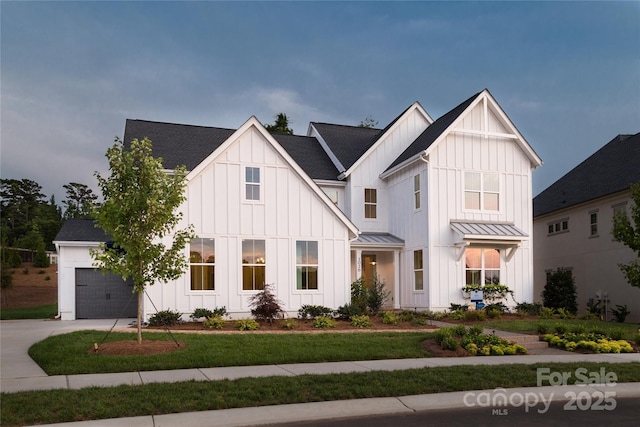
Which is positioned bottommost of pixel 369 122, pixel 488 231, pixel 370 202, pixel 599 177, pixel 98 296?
pixel 98 296

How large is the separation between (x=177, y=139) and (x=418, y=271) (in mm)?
11807

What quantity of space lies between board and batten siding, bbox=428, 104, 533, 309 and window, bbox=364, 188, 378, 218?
3.69 m

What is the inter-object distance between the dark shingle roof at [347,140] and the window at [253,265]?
729 centimetres

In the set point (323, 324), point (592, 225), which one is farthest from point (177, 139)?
point (592, 225)

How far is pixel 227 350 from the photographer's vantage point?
43.3 feet

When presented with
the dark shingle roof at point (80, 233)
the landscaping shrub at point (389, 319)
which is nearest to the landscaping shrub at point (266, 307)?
the landscaping shrub at point (389, 319)

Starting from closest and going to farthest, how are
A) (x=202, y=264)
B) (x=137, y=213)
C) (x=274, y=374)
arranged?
(x=274, y=374) < (x=137, y=213) < (x=202, y=264)

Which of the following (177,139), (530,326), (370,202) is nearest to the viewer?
(530,326)

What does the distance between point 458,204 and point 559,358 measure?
Result: 1124 centimetres

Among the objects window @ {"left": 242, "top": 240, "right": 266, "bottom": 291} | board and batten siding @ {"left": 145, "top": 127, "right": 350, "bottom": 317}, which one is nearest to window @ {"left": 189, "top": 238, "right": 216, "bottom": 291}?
board and batten siding @ {"left": 145, "top": 127, "right": 350, "bottom": 317}

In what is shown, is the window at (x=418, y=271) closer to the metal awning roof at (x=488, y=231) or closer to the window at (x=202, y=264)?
the metal awning roof at (x=488, y=231)

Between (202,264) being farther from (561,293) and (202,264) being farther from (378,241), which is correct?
(561,293)

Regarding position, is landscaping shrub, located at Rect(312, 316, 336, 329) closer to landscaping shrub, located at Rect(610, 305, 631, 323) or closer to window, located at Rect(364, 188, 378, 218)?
window, located at Rect(364, 188, 378, 218)

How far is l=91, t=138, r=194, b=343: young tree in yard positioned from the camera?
45.1 ft
